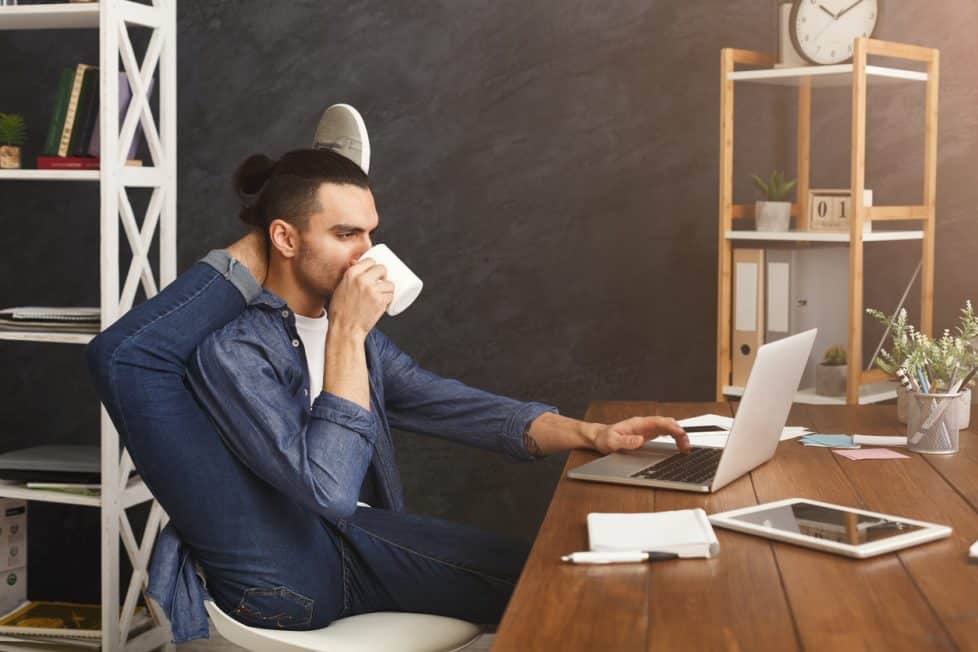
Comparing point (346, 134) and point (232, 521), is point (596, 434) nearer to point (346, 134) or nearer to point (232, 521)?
point (232, 521)

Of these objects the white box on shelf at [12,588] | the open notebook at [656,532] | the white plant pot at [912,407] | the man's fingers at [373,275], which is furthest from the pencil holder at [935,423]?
the white box on shelf at [12,588]

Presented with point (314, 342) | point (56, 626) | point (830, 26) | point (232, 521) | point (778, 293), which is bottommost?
point (56, 626)

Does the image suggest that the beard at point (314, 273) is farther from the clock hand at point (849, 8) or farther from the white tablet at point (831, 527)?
the clock hand at point (849, 8)

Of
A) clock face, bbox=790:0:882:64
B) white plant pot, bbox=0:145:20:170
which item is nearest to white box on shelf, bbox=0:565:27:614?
white plant pot, bbox=0:145:20:170

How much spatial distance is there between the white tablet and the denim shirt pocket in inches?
27.5

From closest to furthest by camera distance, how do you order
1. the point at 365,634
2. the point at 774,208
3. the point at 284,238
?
1. the point at 365,634
2. the point at 284,238
3. the point at 774,208

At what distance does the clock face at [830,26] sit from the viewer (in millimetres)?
3021

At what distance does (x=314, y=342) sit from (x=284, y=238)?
0.22m

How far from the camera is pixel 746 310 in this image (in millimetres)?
3152

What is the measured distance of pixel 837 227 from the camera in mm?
3055

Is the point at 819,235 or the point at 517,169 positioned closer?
the point at 819,235

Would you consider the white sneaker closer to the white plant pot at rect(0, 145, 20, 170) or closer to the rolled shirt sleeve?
the rolled shirt sleeve

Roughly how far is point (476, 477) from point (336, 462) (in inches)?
77.1

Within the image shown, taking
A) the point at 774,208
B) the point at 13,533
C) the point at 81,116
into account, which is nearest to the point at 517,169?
the point at 774,208
